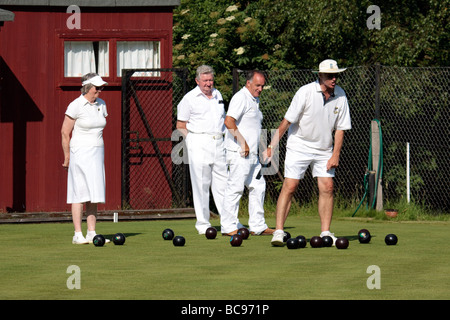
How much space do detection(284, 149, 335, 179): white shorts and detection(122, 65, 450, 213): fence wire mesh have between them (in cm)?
602

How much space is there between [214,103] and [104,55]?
20.9ft

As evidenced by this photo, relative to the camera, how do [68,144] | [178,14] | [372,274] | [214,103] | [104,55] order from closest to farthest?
[372,274]
[68,144]
[214,103]
[104,55]
[178,14]

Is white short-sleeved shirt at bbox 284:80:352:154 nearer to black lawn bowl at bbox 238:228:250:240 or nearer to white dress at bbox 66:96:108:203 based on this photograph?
black lawn bowl at bbox 238:228:250:240

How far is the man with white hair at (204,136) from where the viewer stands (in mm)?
12289

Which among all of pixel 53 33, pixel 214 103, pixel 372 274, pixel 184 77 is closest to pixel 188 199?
pixel 184 77

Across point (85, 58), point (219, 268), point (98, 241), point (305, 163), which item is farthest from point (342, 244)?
point (85, 58)

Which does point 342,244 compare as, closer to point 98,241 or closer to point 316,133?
point 316,133

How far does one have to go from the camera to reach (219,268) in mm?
9125

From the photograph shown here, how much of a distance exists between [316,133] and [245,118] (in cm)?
126

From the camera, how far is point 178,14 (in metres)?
21.0

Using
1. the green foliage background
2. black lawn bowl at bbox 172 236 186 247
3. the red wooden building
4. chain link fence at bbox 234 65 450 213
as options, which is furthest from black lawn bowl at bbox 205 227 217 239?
the green foliage background

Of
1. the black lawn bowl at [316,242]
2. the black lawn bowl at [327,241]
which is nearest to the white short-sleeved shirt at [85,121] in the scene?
the black lawn bowl at [316,242]

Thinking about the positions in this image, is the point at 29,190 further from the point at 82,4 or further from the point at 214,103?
the point at 214,103

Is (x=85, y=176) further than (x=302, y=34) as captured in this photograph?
No
